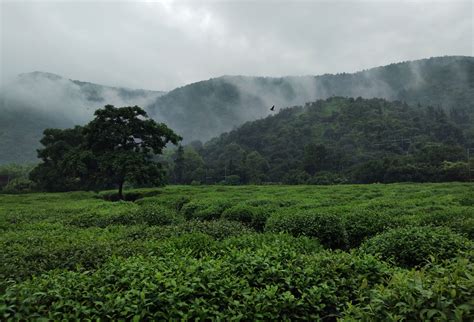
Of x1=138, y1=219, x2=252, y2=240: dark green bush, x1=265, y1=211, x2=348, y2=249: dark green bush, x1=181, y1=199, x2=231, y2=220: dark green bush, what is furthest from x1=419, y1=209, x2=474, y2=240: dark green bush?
x1=181, y1=199, x2=231, y2=220: dark green bush

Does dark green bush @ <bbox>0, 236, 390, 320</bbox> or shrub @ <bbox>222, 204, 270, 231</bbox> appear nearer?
dark green bush @ <bbox>0, 236, 390, 320</bbox>

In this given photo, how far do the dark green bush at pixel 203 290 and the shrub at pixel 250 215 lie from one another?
7441 millimetres

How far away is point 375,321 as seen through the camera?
3029 mm

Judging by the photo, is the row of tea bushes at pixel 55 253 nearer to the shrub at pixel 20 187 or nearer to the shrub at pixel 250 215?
the shrub at pixel 250 215

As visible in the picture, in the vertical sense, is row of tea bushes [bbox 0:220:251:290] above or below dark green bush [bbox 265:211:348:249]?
above

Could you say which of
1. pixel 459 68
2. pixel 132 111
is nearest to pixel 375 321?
pixel 132 111

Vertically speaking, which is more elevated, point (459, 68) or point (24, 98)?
point (24, 98)

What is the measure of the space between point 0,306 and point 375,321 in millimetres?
3591

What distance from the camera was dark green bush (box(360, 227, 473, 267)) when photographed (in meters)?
6.08

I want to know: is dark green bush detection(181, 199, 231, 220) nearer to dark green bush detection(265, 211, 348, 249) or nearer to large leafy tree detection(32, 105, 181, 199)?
dark green bush detection(265, 211, 348, 249)

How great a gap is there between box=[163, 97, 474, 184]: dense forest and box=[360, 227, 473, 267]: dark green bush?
5493cm

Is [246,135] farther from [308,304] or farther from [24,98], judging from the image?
[24,98]

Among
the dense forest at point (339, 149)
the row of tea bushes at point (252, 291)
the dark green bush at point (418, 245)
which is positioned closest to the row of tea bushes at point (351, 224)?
the dark green bush at point (418, 245)

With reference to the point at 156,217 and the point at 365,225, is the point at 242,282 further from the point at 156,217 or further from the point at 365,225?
the point at 156,217
